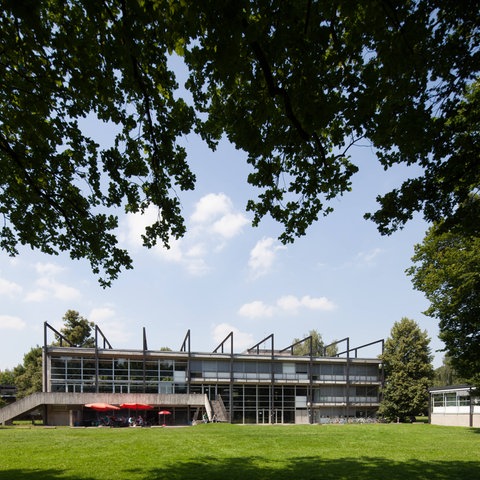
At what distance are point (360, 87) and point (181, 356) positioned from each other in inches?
1632

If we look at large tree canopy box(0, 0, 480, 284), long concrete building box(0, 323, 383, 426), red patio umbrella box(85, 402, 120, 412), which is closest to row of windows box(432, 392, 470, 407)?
long concrete building box(0, 323, 383, 426)

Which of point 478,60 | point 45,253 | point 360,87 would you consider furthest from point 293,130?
point 45,253

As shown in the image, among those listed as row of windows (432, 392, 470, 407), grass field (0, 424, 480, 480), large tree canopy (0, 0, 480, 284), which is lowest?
row of windows (432, 392, 470, 407)

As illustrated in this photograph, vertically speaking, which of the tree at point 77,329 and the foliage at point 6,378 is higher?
the tree at point 77,329

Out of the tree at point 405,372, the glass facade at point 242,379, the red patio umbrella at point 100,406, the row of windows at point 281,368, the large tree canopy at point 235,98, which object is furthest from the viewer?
the tree at point 405,372

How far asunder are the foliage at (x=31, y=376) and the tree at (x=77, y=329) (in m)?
4.61

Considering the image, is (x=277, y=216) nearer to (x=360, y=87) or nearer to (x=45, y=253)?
(x=360, y=87)

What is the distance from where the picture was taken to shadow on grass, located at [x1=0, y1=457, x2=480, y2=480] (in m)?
10.8

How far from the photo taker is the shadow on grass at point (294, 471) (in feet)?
35.3

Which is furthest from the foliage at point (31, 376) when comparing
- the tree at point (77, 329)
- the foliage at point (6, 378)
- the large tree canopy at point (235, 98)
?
the large tree canopy at point (235, 98)

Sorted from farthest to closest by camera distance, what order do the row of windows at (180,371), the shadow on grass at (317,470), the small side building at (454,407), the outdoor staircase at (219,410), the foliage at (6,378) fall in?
the foliage at (6,378), the row of windows at (180,371), the outdoor staircase at (219,410), the small side building at (454,407), the shadow on grass at (317,470)

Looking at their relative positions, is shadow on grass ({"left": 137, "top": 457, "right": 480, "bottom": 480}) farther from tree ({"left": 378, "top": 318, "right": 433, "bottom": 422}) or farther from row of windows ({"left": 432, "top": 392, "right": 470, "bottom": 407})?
tree ({"left": 378, "top": 318, "right": 433, "bottom": 422})

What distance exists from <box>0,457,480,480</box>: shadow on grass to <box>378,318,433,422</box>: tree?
34.8 meters

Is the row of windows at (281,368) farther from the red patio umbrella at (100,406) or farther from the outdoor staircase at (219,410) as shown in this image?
the red patio umbrella at (100,406)
